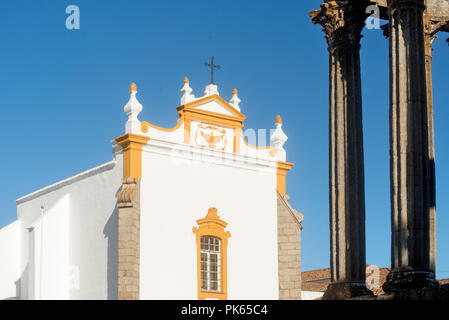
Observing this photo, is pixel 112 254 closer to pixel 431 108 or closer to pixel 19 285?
pixel 19 285

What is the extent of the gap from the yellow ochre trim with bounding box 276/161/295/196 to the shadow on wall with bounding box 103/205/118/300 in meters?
5.46

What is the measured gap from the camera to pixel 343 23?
1206 cm

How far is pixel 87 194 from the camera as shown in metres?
23.0

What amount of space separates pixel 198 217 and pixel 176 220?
0.78 metres

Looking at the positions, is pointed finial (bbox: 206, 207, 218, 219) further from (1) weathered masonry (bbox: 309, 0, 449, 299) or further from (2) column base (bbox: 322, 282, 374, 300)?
(2) column base (bbox: 322, 282, 374, 300)

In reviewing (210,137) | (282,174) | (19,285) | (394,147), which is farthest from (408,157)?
(19,285)

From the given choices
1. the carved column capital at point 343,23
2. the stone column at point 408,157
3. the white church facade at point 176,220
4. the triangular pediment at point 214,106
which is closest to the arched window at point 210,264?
the white church facade at point 176,220

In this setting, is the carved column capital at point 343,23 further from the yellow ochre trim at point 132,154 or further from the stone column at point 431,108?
the yellow ochre trim at point 132,154

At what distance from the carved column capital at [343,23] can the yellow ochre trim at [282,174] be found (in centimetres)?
1238

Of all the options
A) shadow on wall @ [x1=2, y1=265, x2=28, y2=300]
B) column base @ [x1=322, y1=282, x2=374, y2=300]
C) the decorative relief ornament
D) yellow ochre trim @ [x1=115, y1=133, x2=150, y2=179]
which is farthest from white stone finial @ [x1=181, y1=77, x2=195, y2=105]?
column base @ [x1=322, y1=282, x2=374, y2=300]

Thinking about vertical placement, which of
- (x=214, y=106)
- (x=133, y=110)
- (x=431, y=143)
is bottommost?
(x=431, y=143)
